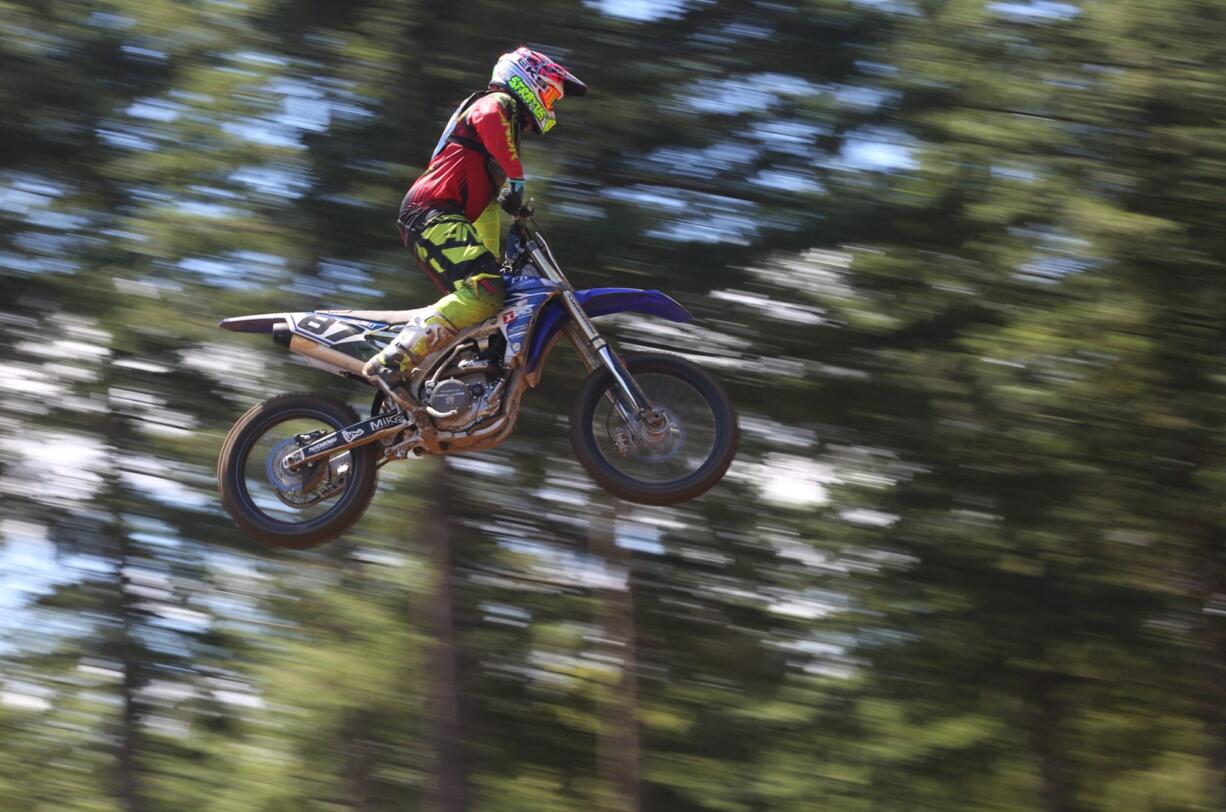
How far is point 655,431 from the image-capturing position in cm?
583

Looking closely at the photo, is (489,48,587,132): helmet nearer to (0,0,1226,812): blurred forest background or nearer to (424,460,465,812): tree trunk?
(0,0,1226,812): blurred forest background

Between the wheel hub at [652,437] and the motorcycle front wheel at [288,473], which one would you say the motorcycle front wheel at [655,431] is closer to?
the wheel hub at [652,437]

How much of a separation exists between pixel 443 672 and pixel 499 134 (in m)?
6.68

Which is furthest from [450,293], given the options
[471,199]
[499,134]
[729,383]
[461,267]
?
[729,383]

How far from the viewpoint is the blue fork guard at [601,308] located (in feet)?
19.1

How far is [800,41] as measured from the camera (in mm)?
10695

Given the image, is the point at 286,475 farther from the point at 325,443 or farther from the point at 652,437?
the point at 652,437

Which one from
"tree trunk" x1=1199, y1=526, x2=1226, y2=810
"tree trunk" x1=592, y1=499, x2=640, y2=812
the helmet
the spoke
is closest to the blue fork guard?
the helmet

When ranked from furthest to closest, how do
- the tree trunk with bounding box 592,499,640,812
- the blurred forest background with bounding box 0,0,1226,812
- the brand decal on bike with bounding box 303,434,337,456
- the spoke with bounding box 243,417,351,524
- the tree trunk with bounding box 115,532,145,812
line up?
the tree trunk with bounding box 115,532,145,812, the tree trunk with bounding box 592,499,640,812, the blurred forest background with bounding box 0,0,1226,812, the spoke with bounding box 243,417,351,524, the brand decal on bike with bounding box 303,434,337,456

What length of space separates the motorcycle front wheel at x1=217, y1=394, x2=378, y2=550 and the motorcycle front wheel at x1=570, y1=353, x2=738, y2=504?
3.23ft

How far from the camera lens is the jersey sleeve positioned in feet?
18.6

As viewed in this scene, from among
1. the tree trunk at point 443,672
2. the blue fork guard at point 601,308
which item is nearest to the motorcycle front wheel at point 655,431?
the blue fork guard at point 601,308

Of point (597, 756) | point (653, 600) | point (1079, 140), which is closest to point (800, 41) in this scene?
point (1079, 140)

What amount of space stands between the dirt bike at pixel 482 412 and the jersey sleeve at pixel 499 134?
0.30m
